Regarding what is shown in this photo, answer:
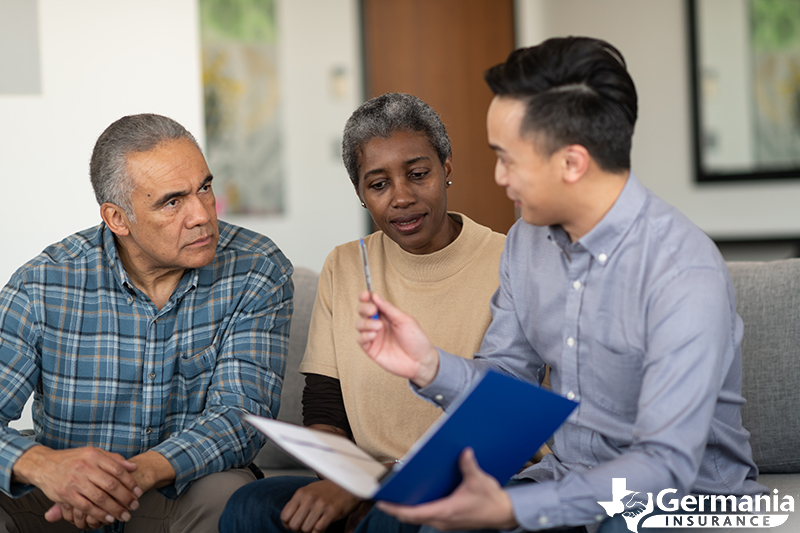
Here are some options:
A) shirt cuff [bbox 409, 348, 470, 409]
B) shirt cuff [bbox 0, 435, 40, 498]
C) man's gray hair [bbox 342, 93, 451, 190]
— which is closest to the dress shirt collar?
shirt cuff [bbox 409, 348, 470, 409]

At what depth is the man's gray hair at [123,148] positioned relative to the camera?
1.79m

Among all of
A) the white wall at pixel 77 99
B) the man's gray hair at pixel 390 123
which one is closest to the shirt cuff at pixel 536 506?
the man's gray hair at pixel 390 123

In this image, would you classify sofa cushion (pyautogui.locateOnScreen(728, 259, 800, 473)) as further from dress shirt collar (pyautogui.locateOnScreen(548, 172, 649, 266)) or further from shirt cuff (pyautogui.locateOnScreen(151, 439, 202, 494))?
shirt cuff (pyautogui.locateOnScreen(151, 439, 202, 494))

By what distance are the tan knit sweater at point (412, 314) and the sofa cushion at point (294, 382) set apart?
1.20 feet

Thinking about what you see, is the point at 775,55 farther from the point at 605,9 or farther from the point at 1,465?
the point at 1,465

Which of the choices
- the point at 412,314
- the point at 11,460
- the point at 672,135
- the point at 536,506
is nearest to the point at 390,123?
the point at 412,314

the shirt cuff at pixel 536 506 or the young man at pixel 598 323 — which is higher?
the young man at pixel 598 323

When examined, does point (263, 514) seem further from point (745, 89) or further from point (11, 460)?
point (745, 89)

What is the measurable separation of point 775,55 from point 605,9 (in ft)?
3.34

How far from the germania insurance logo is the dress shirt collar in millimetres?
407

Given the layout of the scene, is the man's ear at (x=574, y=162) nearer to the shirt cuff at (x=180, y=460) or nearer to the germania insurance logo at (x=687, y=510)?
the germania insurance logo at (x=687, y=510)

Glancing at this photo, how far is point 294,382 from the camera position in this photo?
7.34 ft

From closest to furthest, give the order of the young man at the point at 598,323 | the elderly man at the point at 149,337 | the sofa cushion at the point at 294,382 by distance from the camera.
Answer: the young man at the point at 598,323 < the elderly man at the point at 149,337 < the sofa cushion at the point at 294,382

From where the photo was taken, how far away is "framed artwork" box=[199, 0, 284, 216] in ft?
15.8
